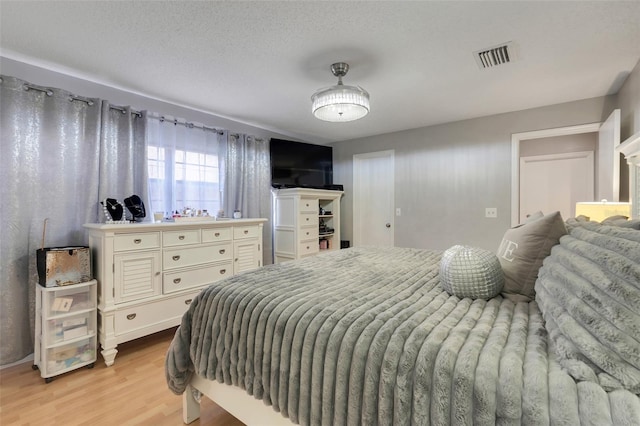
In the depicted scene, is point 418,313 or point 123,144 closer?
point 418,313

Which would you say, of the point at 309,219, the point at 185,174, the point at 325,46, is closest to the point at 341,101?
the point at 325,46

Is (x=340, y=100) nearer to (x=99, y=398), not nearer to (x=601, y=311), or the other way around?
(x=601, y=311)

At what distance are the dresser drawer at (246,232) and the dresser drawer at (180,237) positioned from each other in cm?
43

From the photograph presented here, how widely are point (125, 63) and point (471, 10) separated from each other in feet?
7.95

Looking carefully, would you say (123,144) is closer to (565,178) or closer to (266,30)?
(266,30)

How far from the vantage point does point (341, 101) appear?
202cm

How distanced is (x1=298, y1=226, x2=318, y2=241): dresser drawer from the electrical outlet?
2.25 m

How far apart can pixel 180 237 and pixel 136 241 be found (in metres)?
0.35

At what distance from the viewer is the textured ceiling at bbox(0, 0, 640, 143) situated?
1612 millimetres

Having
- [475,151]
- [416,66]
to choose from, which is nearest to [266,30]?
[416,66]

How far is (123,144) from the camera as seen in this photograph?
267 cm

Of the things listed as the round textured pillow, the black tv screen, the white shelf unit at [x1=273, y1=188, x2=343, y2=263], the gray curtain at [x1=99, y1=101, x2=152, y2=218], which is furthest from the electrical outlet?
→ the gray curtain at [x1=99, y1=101, x2=152, y2=218]

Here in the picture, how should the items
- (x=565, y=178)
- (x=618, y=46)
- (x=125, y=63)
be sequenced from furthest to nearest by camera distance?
1. (x=565, y=178)
2. (x=125, y=63)
3. (x=618, y=46)

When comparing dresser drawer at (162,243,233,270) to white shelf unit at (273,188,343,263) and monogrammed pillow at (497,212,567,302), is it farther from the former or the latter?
monogrammed pillow at (497,212,567,302)
